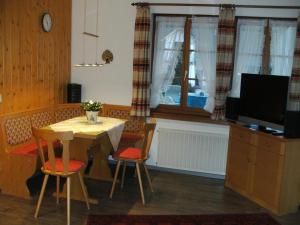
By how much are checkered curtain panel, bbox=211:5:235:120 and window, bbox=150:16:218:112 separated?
0.60ft

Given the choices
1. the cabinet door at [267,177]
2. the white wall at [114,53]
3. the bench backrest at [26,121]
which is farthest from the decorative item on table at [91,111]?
the cabinet door at [267,177]

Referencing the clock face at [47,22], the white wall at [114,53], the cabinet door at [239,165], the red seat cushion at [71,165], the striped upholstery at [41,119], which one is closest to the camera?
the red seat cushion at [71,165]

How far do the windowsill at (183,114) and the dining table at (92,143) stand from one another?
842 mm

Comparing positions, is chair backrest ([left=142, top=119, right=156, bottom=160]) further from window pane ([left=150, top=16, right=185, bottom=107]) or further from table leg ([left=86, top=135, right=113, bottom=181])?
window pane ([left=150, top=16, right=185, bottom=107])

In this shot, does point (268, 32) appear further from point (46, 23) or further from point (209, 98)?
point (46, 23)

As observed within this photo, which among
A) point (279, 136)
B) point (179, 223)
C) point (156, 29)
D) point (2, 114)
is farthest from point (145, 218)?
point (156, 29)

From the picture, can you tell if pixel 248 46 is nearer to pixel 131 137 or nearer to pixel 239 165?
pixel 239 165

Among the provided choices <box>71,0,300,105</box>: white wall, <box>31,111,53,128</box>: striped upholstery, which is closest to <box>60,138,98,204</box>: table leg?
<box>31,111,53,128</box>: striped upholstery

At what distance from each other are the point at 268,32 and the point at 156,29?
1.50 meters

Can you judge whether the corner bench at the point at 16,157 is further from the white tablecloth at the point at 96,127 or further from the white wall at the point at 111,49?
the white wall at the point at 111,49

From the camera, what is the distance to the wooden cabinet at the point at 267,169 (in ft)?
12.2

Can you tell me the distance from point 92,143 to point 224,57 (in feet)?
6.69

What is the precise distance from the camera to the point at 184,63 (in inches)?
196

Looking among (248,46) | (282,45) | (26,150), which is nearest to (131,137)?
(26,150)
